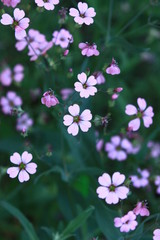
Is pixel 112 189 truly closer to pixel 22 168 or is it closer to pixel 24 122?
pixel 22 168

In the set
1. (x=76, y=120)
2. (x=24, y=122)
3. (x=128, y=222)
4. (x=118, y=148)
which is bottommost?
(x=128, y=222)

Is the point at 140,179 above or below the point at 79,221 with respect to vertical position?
above

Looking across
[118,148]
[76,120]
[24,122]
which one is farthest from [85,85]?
[24,122]

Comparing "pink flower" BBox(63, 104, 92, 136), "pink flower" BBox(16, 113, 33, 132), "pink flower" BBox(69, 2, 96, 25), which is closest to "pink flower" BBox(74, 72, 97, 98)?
"pink flower" BBox(63, 104, 92, 136)

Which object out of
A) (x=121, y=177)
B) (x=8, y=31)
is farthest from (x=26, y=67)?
(x=121, y=177)

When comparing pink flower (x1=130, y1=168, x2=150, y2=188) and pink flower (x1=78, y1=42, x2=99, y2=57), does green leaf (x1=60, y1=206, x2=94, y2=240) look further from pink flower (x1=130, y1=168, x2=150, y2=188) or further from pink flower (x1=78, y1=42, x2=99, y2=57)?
pink flower (x1=78, y1=42, x2=99, y2=57)

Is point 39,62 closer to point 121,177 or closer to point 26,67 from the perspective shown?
point 121,177

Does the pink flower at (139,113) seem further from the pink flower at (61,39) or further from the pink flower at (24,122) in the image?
the pink flower at (24,122)

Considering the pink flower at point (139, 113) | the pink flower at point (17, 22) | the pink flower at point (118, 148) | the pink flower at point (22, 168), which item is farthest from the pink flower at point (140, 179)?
the pink flower at point (17, 22)
